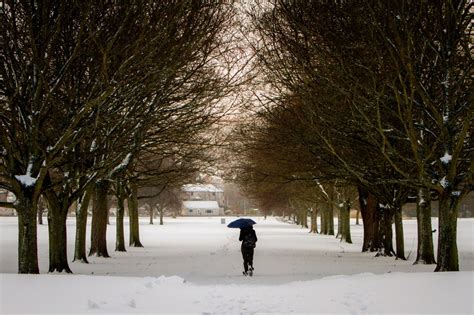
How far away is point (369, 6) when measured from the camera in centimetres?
1122

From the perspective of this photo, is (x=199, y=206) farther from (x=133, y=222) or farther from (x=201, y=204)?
(x=133, y=222)

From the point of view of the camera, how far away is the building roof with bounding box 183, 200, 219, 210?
464 feet

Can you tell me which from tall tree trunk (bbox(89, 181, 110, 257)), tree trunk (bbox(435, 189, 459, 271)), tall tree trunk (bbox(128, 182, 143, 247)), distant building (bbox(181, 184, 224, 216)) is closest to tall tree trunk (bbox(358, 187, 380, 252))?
tree trunk (bbox(435, 189, 459, 271))

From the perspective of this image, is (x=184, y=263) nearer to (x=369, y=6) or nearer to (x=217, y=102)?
(x=217, y=102)

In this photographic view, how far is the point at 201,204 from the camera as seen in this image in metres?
142

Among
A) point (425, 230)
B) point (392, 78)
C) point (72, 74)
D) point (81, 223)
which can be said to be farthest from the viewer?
point (81, 223)

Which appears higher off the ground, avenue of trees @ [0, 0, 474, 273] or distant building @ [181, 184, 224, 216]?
avenue of trees @ [0, 0, 474, 273]

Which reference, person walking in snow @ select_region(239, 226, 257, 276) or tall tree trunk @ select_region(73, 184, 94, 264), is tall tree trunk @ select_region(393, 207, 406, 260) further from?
tall tree trunk @ select_region(73, 184, 94, 264)

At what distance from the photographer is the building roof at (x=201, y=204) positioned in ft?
464

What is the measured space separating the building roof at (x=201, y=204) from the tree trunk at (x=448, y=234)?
12900 cm

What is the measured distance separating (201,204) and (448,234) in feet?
429

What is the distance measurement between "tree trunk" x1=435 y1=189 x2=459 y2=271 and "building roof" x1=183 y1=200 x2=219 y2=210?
129m

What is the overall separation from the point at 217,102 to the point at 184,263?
5.76m

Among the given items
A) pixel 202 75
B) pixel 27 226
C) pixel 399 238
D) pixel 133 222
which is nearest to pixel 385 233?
pixel 399 238
